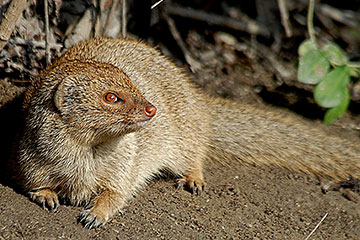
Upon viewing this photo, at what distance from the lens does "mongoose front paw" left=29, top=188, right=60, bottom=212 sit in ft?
10.2

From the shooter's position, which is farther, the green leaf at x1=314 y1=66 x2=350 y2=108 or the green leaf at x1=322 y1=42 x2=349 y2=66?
the green leaf at x1=322 y1=42 x2=349 y2=66

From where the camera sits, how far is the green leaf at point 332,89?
3.12 m

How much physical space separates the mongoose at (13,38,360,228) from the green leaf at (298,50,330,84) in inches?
35.5

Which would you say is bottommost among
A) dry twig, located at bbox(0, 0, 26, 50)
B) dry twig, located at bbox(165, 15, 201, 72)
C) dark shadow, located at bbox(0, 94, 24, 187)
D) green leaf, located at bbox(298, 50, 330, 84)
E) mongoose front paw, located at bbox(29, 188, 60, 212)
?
mongoose front paw, located at bbox(29, 188, 60, 212)

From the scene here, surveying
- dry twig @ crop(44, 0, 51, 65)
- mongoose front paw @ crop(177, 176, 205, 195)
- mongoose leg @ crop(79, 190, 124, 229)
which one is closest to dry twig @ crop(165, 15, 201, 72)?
dry twig @ crop(44, 0, 51, 65)

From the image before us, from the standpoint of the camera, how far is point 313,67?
325cm

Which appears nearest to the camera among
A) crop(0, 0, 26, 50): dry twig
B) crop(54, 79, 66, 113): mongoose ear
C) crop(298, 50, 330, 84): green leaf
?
crop(54, 79, 66, 113): mongoose ear

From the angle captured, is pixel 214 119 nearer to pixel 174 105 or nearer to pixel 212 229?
pixel 174 105

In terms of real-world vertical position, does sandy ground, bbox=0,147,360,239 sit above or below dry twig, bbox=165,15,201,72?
below

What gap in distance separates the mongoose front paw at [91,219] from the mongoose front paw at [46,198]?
20cm

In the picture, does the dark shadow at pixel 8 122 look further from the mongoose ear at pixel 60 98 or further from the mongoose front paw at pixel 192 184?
the mongoose front paw at pixel 192 184

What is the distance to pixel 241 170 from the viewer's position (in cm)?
395

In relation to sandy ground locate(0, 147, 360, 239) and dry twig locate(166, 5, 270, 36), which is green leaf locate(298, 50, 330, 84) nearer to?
sandy ground locate(0, 147, 360, 239)

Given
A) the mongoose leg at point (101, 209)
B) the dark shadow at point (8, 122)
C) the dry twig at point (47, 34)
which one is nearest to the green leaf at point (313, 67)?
the mongoose leg at point (101, 209)
